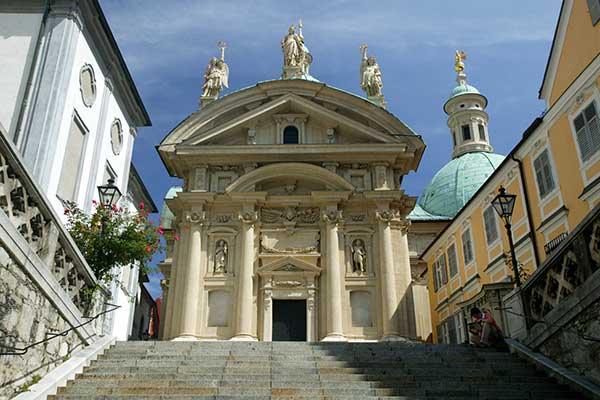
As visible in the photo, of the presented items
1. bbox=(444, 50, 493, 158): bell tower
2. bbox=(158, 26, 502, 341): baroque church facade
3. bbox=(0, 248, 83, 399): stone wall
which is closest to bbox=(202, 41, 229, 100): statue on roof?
bbox=(158, 26, 502, 341): baroque church facade

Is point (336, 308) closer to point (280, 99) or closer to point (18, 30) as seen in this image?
point (280, 99)

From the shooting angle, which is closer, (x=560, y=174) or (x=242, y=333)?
(x=560, y=174)

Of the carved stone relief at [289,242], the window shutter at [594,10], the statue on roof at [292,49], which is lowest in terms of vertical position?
the carved stone relief at [289,242]

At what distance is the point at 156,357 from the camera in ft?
39.9

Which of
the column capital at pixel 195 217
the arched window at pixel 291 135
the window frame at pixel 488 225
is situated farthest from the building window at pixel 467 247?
the column capital at pixel 195 217

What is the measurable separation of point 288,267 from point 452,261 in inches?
441

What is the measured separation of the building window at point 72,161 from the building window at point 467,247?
18.3 m

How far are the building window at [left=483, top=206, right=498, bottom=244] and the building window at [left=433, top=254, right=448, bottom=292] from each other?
6299mm

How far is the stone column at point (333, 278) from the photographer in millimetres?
22094

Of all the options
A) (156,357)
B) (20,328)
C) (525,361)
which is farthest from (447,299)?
(20,328)

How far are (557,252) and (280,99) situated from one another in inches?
697

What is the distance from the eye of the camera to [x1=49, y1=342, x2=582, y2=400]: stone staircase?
31.2 ft

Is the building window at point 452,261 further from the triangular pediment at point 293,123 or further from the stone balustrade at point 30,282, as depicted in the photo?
the stone balustrade at point 30,282

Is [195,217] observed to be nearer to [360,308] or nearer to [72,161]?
[72,161]
